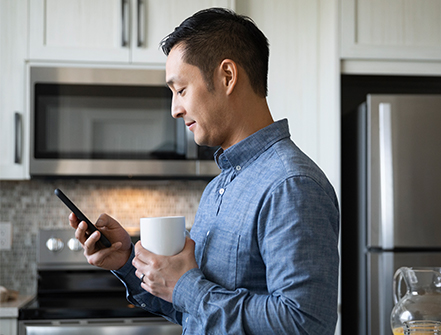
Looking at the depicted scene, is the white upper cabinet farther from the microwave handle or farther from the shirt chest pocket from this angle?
the shirt chest pocket

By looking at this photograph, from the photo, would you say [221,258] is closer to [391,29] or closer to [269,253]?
[269,253]

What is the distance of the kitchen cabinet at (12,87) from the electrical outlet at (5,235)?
407 mm

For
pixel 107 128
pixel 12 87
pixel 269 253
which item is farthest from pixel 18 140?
pixel 269 253

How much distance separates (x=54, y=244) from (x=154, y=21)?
1.07 meters

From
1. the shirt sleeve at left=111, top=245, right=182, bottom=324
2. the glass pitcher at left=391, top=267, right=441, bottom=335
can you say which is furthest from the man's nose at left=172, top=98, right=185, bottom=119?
the glass pitcher at left=391, top=267, right=441, bottom=335

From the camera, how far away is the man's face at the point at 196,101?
33.0 inches

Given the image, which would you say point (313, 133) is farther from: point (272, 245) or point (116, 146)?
point (272, 245)

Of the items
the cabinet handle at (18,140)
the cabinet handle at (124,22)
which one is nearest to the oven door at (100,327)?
the cabinet handle at (18,140)

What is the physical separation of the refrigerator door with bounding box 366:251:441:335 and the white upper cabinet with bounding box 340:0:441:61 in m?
0.81

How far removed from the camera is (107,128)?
79.2 inches

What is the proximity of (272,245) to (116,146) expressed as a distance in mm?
1423

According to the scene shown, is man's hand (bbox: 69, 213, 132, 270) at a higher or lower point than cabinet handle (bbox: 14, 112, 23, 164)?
lower

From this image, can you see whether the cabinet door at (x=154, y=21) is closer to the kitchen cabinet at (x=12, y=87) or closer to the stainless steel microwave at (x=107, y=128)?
the stainless steel microwave at (x=107, y=128)

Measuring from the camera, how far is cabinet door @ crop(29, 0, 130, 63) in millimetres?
2010
